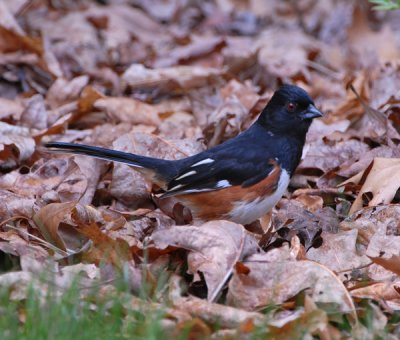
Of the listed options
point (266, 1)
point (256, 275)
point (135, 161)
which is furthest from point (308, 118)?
point (266, 1)

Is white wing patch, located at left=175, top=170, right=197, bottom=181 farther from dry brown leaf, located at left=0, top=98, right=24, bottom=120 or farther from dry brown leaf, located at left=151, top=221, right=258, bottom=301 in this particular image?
dry brown leaf, located at left=0, top=98, right=24, bottom=120

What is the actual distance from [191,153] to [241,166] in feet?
2.78

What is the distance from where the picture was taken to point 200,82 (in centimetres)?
705

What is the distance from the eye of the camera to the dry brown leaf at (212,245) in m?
3.67

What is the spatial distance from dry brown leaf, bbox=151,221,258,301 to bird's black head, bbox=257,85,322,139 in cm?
116

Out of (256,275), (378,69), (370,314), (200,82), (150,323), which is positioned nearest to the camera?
(150,323)

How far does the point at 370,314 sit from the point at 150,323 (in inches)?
37.2

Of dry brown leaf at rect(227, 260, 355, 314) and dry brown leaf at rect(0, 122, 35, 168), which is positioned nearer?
dry brown leaf at rect(227, 260, 355, 314)

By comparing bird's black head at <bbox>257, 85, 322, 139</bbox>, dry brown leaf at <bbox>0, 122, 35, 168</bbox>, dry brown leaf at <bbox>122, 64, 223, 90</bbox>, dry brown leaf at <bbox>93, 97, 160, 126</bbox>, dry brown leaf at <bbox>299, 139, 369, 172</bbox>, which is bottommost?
dry brown leaf at <bbox>122, 64, 223, 90</bbox>

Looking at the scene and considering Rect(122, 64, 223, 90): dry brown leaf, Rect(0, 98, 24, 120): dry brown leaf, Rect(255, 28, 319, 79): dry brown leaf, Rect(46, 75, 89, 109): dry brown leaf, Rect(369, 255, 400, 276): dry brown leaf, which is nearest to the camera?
Rect(369, 255, 400, 276): dry brown leaf

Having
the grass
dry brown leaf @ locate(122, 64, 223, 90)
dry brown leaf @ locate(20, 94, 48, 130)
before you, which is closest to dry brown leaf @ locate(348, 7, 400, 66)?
dry brown leaf @ locate(122, 64, 223, 90)

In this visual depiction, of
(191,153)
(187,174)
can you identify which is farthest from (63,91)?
(187,174)

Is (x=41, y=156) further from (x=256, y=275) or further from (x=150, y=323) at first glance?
(x=150, y=323)

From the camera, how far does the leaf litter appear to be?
3.54 m
